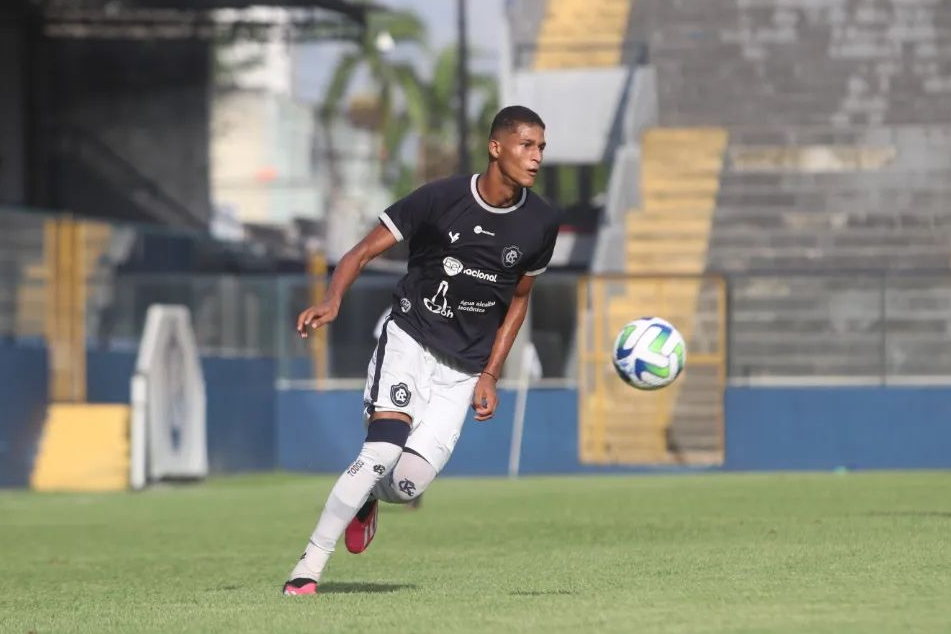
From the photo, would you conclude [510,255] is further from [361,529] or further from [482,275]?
[361,529]

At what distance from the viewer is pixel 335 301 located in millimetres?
8555

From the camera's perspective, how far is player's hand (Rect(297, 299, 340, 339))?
844cm

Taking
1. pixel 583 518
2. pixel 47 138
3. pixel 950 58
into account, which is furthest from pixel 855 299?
pixel 47 138

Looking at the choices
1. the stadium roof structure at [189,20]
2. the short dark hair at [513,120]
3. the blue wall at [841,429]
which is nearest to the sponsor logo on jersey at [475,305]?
the short dark hair at [513,120]

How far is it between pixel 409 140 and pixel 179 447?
175 feet

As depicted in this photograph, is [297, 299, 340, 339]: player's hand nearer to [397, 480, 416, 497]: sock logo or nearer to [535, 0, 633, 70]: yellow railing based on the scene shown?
[397, 480, 416, 497]: sock logo

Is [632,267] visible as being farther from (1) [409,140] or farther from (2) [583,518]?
(1) [409,140]

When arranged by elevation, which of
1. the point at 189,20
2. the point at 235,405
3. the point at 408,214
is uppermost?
the point at 189,20

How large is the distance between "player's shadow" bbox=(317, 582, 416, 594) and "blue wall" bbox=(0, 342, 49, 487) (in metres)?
12.6

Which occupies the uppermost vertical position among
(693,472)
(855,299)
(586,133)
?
(586,133)

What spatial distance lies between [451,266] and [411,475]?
960mm

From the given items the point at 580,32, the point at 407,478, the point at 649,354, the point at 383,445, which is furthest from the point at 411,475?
the point at 580,32

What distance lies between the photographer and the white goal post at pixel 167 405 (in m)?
21.9

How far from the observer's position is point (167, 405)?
22.8 meters
